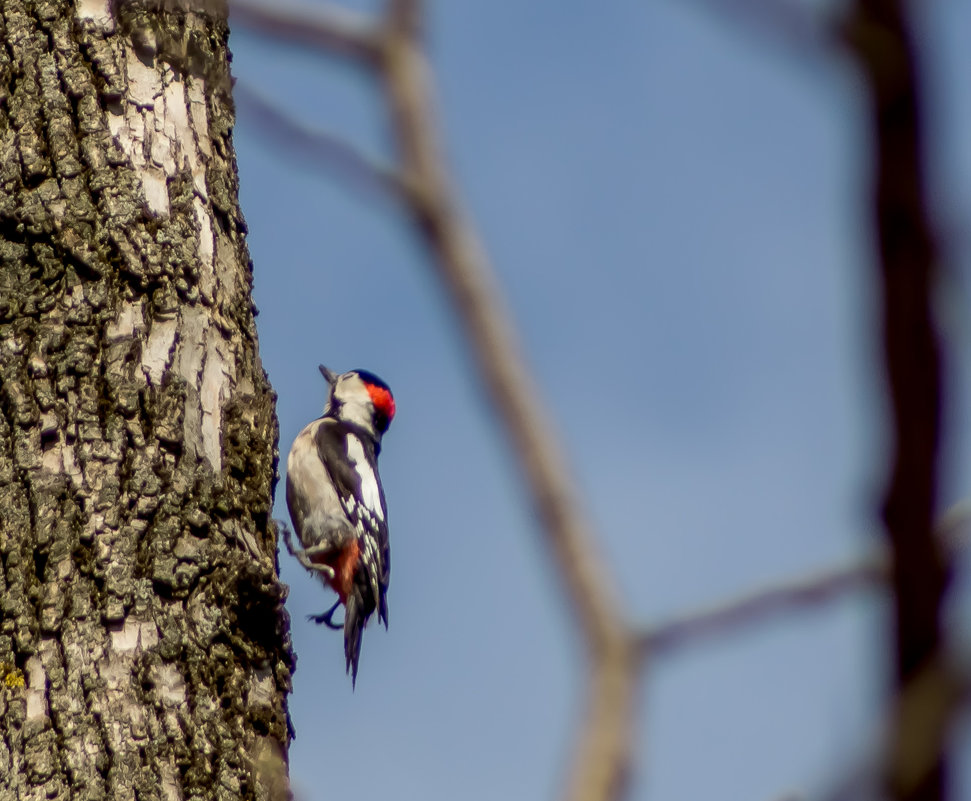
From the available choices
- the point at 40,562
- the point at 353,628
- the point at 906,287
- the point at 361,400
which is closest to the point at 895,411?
the point at 906,287

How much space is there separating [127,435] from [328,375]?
4.57 meters

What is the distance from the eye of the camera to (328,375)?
25.5 feet

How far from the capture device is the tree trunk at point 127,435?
117 inches

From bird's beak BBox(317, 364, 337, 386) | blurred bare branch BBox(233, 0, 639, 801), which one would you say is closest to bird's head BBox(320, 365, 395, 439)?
bird's beak BBox(317, 364, 337, 386)

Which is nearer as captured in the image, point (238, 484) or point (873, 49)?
point (873, 49)

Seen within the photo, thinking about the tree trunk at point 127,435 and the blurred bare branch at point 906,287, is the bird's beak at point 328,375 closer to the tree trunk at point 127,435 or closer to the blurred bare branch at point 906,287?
A: the tree trunk at point 127,435

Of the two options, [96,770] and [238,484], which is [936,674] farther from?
[238,484]

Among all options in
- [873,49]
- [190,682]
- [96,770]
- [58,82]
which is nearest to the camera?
[873,49]

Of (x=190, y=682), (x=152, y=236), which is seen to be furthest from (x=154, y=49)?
(x=190, y=682)

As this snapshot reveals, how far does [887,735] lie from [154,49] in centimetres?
329

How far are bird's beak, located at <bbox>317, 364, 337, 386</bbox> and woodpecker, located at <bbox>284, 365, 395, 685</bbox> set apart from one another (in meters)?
0.78

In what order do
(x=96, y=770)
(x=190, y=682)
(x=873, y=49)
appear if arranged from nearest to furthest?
(x=873, y=49) < (x=96, y=770) < (x=190, y=682)

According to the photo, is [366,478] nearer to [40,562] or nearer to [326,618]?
[326,618]

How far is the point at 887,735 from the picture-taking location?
0.76 m
